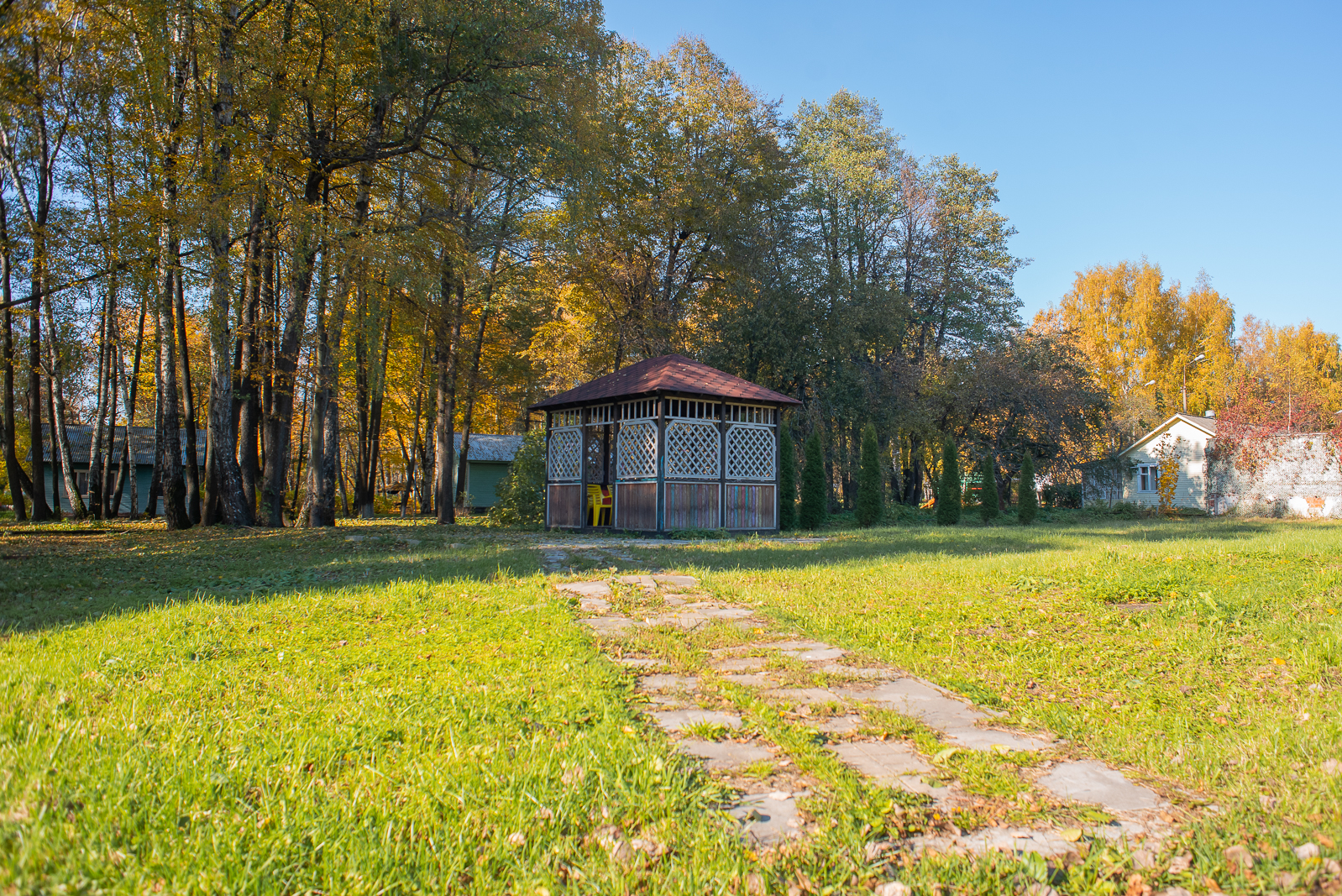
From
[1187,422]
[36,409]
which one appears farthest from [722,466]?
[1187,422]

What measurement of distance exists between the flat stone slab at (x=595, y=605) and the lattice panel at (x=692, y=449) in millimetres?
9240

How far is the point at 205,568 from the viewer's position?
8875 mm

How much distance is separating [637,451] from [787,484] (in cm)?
521

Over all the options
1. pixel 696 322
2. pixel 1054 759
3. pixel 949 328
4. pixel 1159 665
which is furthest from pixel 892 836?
pixel 949 328

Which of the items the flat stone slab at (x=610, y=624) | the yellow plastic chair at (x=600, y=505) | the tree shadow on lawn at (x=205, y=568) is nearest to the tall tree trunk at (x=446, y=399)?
the yellow plastic chair at (x=600, y=505)

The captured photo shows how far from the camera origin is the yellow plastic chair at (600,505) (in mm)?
17828

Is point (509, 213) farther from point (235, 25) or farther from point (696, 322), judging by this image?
point (235, 25)

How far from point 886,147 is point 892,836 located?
108ft

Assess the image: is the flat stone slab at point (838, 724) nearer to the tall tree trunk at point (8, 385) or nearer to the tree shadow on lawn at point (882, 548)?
the tree shadow on lawn at point (882, 548)

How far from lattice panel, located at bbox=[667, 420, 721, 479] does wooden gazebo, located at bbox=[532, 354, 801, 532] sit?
0.02 m

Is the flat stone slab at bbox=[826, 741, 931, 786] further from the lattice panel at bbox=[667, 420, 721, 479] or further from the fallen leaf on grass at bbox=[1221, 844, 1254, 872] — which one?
the lattice panel at bbox=[667, 420, 721, 479]

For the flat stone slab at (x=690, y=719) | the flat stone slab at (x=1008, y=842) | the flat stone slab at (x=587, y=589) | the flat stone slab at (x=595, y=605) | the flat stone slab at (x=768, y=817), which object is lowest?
the flat stone slab at (x=1008, y=842)

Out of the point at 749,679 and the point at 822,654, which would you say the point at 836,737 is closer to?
the point at 749,679

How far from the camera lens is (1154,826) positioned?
8.32ft
